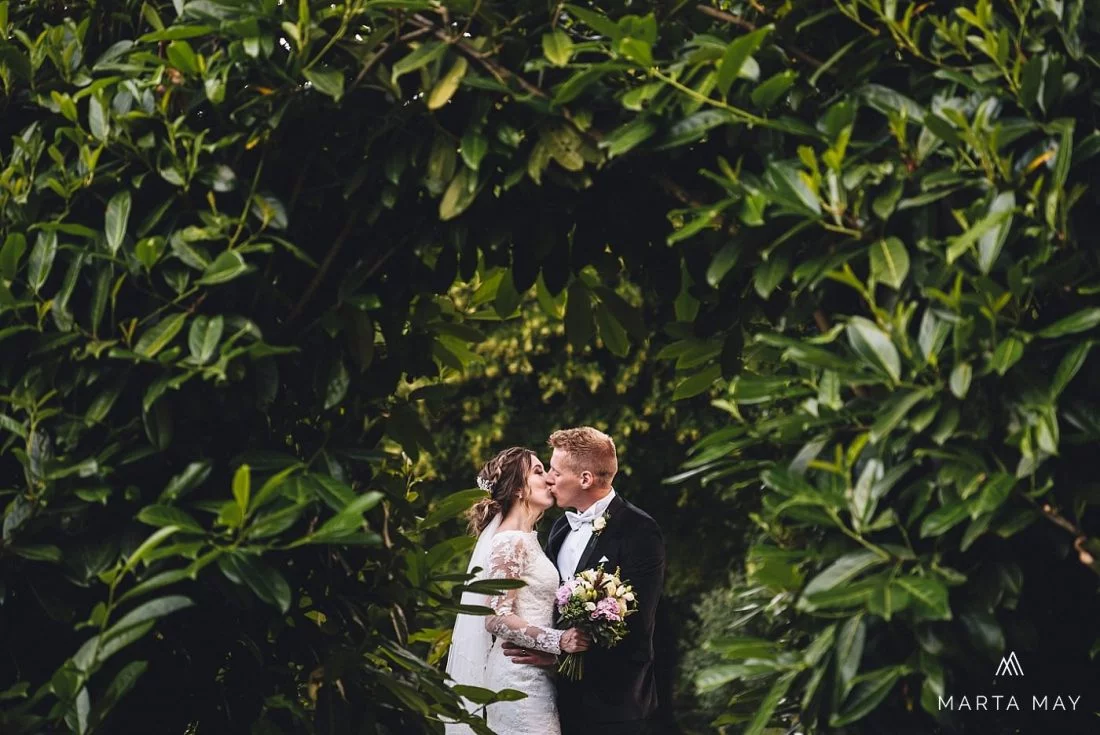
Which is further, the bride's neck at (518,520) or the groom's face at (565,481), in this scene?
the bride's neck at (518,520)

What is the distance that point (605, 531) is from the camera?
5727 mm

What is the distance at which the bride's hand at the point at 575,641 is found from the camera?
17.4 ft

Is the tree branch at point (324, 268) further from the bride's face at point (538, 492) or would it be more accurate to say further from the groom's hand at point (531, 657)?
the bride's face at point (538, 492)

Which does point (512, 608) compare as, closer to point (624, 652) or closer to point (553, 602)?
point (553, 602)

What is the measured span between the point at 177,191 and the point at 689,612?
956cm

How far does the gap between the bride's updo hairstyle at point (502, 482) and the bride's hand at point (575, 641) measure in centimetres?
91

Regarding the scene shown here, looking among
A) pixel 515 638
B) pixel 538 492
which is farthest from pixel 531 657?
pixel 538 492

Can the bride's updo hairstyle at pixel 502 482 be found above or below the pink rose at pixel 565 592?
below

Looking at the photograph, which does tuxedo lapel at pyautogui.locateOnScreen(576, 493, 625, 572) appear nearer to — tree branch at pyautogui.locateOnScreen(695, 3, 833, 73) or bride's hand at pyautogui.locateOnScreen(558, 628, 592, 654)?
bride's hand at pyautogui.locateOnScreen(558, 628, 592, 654)

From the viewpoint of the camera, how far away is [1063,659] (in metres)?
2.84

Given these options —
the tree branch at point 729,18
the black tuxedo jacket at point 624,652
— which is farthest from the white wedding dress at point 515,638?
the tree branch at point 729,18

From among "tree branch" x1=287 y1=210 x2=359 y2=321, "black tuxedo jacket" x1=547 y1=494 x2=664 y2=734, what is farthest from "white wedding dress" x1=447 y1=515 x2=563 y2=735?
"tree branch" x1=287 y1=210 x2=359 y2=321

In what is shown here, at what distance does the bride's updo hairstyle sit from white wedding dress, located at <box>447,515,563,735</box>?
20cm

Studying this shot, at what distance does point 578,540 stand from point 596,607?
27.2 inches
